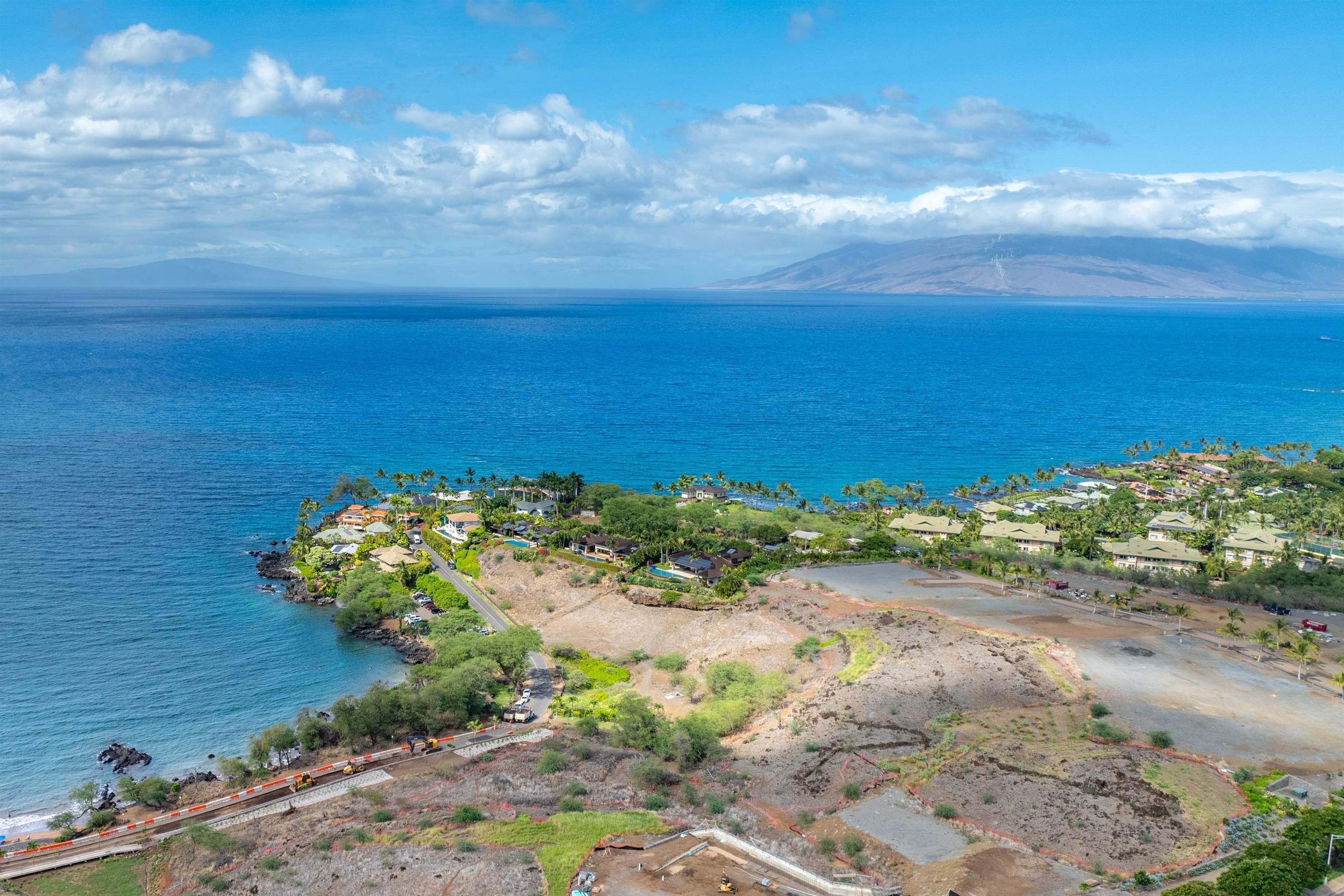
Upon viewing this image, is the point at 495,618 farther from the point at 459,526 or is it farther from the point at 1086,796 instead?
the point at 1086,796

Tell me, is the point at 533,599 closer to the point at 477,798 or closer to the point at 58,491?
the point at 477,798

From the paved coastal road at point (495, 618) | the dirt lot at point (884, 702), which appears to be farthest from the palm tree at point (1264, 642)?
the paved coastal road at point (495, 618)

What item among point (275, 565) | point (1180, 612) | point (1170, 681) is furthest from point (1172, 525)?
point (275, 565)

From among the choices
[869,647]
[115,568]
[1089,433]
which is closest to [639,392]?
[1089,433]

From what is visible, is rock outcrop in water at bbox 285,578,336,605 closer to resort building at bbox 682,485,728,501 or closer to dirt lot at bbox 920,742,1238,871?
resort building at bbox 682,485,728,501

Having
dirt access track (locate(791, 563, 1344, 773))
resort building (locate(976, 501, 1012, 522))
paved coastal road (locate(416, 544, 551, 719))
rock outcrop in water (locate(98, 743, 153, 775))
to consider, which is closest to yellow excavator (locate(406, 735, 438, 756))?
paved coastal road (locate(416, 544, 551, 719))

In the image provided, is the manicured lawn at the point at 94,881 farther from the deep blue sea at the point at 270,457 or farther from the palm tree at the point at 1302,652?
the palm tree at the point at 1302,652
